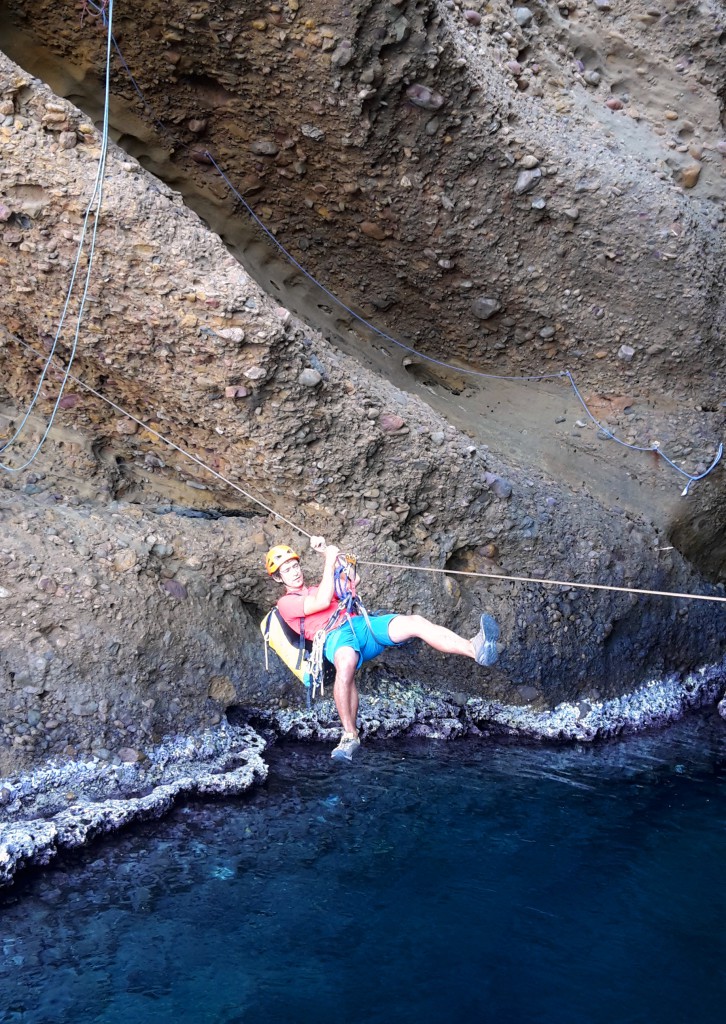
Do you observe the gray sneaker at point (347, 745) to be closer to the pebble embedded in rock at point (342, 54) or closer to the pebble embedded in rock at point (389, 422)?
the pebble embedded in rock at point (389, 422)

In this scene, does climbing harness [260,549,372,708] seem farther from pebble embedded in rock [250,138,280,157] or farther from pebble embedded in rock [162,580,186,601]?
pebble embedded in rock [250,138,280,157]

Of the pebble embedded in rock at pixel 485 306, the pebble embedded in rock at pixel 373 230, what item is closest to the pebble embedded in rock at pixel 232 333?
the pebble embedded in rock at pixel 373 230

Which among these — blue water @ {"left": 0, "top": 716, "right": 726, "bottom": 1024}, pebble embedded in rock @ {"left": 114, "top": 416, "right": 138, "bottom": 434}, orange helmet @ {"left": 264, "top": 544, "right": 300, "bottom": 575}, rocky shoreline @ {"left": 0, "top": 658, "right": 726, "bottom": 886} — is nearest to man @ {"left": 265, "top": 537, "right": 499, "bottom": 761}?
orange helmet @ {"left": 264, "top": 544, "right": 300, "bottom": 575}

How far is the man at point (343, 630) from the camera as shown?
5.66 metres

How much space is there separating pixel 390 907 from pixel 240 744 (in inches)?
67.1

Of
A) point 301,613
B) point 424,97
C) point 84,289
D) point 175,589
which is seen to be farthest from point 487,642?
point 424,97

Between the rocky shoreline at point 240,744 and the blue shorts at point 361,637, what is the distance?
1015 mm

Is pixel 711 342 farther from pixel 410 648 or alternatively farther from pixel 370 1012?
pixel 370 1012

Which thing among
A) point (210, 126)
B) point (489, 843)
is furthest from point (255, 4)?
point (489, 843)

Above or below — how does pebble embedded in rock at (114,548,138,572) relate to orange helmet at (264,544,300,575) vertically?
below

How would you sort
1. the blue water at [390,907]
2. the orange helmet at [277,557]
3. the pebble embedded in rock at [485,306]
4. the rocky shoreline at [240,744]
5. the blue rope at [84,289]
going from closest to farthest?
the blue water at [390,907], the rocky shoreline at [240,744], the blue rope at [84,289], the orange helmet at [277,557], the pebble embedded in rock at [485,306]

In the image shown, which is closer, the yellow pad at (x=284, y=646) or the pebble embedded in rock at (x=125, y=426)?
the yellow pad at (x=284, y=646)

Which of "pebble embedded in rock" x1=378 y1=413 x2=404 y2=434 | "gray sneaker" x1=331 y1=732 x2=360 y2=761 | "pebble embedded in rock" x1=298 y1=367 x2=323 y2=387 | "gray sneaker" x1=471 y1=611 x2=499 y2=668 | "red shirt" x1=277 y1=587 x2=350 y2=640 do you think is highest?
"pebble embedded in rock" x1=298 y1=367 x2=323 y2=387

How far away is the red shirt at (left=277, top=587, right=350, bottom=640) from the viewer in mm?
5824
